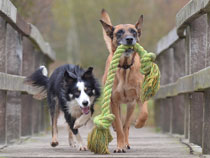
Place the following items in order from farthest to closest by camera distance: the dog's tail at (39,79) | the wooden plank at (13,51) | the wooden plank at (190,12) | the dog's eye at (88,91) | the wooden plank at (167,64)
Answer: the wooden plank at (167,64)
the dog's tail at (39,79)
the wooden plank at (13,51)
the dog's eye at (88,91)
the wooden plank at (190,12)

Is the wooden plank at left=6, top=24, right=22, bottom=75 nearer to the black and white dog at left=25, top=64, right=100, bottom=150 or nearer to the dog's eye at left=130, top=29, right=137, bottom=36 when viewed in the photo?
the black and white dog at left=25, top=64, right=100, bottom=150

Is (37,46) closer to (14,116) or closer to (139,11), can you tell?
(14,116)

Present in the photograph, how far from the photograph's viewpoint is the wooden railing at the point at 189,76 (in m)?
5.62

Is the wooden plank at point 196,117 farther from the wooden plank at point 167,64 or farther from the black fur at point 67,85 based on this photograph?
the wooden plank at point 167,64

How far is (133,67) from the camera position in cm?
647

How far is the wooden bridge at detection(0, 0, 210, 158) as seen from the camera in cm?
581

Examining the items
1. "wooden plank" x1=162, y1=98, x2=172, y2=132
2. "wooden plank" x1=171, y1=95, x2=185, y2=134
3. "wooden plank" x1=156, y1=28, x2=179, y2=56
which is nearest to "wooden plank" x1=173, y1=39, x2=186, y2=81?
"wooden plank" x1=156, y1=28, x2=179, y2=56

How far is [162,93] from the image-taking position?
10.6 m

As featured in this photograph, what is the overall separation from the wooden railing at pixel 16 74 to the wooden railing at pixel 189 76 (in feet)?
7.74

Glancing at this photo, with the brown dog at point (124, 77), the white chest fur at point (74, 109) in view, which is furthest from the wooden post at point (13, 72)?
the brown dog at point (124, 77)

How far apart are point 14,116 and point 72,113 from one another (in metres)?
1.28

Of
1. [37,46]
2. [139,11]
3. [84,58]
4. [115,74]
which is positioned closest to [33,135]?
[37,46]

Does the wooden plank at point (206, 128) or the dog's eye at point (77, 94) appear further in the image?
the dog's eye at point (77, 94)

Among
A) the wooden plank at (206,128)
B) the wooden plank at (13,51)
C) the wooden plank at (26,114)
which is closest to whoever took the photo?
the wooden plank at (206,128)
